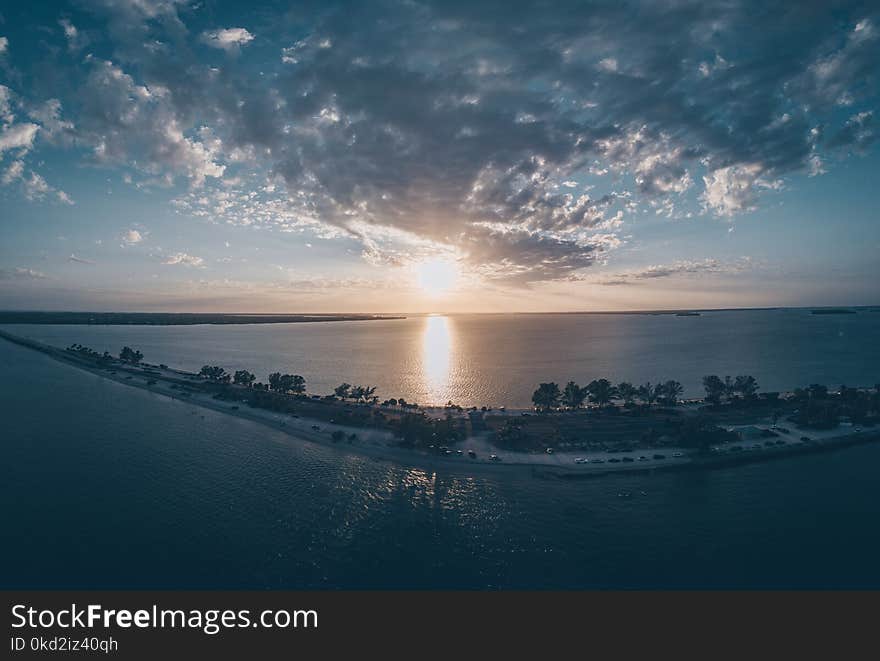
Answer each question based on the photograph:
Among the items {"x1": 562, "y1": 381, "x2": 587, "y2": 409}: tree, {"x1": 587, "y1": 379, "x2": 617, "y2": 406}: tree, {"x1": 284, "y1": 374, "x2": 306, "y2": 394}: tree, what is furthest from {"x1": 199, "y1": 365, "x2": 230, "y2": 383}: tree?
{"x1": 587, "y1": 379, "x2": 617, "y2": 406}: tree

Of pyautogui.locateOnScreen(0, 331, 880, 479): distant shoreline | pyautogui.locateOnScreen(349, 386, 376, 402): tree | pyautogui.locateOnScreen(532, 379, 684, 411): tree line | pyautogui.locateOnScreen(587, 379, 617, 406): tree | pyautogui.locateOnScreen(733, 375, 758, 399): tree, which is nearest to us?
pyautogui.locateOnScreen(0, 331, 880, 479): distant shoreline

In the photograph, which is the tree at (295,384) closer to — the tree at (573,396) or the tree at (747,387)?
the tree at (573,396)

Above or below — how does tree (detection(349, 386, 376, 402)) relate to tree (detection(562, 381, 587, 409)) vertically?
below

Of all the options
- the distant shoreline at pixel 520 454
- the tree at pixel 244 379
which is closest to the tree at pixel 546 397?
the distant shoreline at pixel 520 454

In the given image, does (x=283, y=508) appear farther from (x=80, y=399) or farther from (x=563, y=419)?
(x=80, y=399)

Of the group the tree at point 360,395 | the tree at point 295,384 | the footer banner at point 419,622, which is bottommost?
the footer banner at point 419,622

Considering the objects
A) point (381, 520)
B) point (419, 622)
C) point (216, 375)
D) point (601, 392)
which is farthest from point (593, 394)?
point (216, 375)

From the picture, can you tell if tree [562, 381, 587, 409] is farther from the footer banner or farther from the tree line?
the footer banner

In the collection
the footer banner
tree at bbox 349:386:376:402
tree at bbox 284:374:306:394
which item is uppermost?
tree at bbox 284:374:306:394

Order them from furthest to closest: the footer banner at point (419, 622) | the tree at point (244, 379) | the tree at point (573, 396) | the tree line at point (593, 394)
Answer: the tree at point (244, 379) < the tree at point (573, 396) < the tree line at point (593, 394) < the footer banner at point (419, 622)
